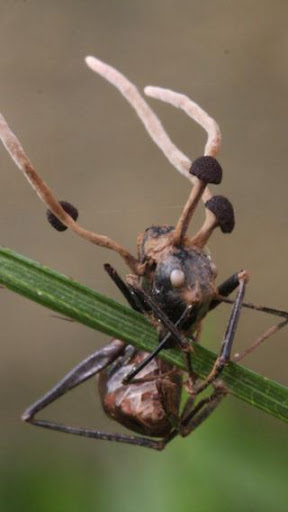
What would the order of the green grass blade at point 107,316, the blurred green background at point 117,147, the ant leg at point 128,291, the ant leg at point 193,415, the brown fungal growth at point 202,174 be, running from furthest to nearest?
the blurred green background at point 117,147 < the ant leg at point 193,415 < the ant leg at point 128,291 < the brown fungal growth at point 202,174 < the green grass blade at point 107,316

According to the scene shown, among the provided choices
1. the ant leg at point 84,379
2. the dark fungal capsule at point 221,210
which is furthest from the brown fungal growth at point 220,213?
the ant leg at point 84,379

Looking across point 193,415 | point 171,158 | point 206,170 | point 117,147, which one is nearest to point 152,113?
point 171,158

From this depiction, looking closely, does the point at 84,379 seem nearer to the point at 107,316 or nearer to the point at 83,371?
the point at 83,371

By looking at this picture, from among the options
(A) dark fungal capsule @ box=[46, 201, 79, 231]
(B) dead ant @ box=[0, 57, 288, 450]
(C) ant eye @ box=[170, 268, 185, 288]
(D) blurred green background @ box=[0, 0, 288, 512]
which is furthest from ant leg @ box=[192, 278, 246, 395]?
(D) blurred green background @ box=[0, 0, 288, 512]

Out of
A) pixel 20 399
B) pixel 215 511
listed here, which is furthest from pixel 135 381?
pixel 20 399

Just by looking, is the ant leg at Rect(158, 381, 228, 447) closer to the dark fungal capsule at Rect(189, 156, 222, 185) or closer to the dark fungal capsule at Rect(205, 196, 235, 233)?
the dark fungal capsule at Rect(205, 196, 235, 233)

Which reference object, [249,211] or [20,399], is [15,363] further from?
[249,211]

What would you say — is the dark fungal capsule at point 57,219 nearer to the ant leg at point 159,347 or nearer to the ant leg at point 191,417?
the ant leg at point 159,347
